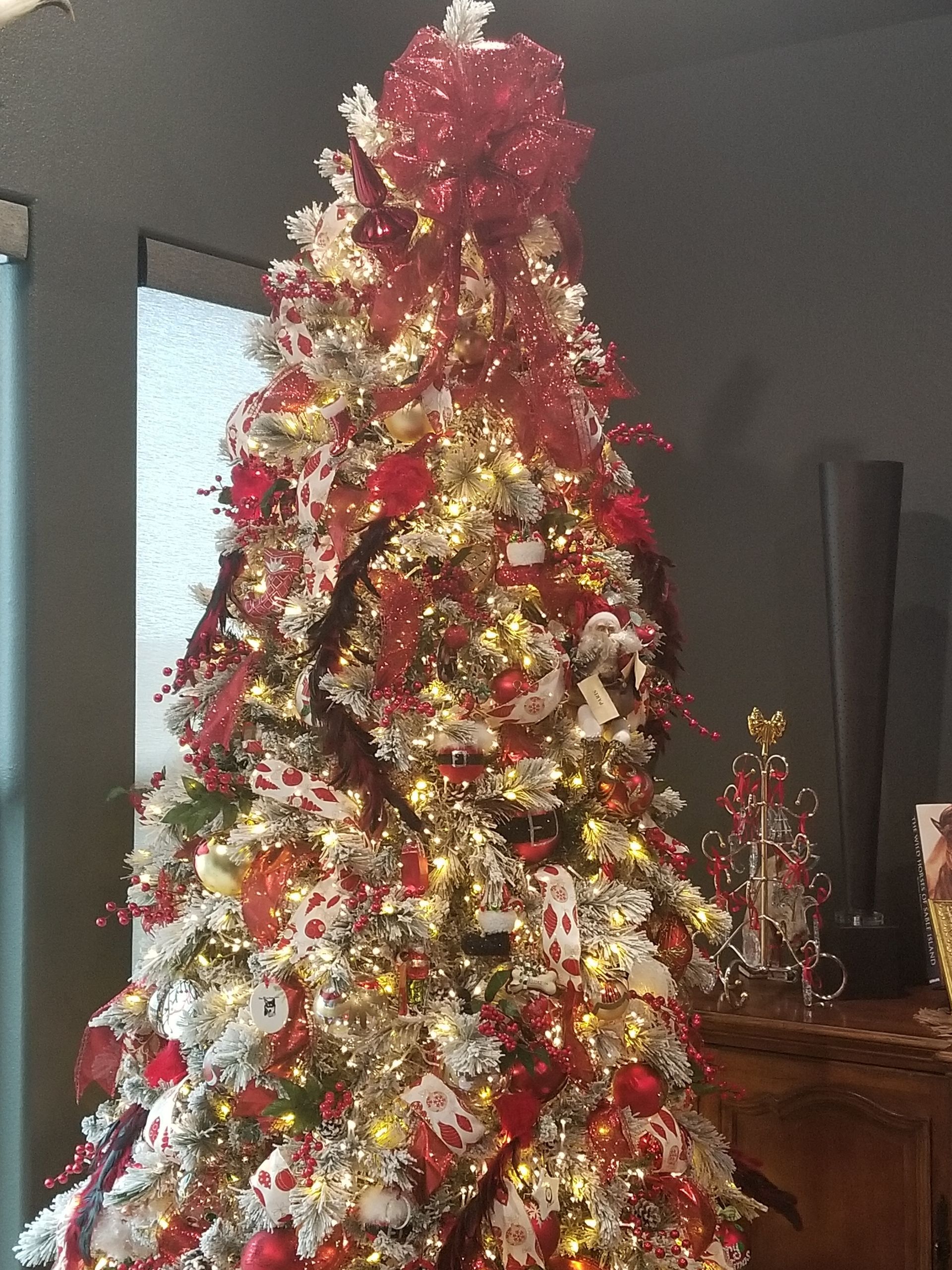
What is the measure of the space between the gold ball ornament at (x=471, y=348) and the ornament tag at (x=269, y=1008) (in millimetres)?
850

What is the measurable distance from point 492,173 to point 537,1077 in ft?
3.78

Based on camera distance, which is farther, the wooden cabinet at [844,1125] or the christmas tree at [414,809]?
the wooden cabinet at [844,1125]

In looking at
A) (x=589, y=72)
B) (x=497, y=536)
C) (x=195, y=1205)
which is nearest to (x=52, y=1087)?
(x=195, y=1205)

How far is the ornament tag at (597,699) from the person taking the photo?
1.73 meters

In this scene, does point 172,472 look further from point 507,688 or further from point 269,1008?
point 269,1008

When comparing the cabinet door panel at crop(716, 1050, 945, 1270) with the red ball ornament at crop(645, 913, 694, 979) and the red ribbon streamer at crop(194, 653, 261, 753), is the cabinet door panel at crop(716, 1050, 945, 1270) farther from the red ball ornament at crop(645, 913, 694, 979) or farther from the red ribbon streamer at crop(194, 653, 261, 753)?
the red ribbon streamer at crop(194, 653, 261, 753)

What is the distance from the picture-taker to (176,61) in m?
2.34

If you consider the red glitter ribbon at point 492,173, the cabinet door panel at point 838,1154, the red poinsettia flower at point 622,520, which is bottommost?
the cabinet door panel at point 838,1154

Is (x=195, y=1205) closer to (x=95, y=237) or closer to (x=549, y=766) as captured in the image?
(x=549, y=766)

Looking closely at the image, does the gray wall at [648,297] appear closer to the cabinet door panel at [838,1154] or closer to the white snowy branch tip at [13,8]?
the cabinet door panel at [838,1154]

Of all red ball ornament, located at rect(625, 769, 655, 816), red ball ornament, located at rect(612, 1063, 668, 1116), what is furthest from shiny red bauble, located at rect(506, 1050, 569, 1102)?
red ball ornament, located at rect(625, 769, 655, 816)

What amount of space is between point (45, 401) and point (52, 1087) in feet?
3.67

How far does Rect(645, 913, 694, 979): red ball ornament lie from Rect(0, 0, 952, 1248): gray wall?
922mm

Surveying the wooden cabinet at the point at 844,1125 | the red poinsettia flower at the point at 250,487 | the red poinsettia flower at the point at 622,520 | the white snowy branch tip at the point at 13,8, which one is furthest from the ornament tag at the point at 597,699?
the white snowy branch tip at the point at 13,8
